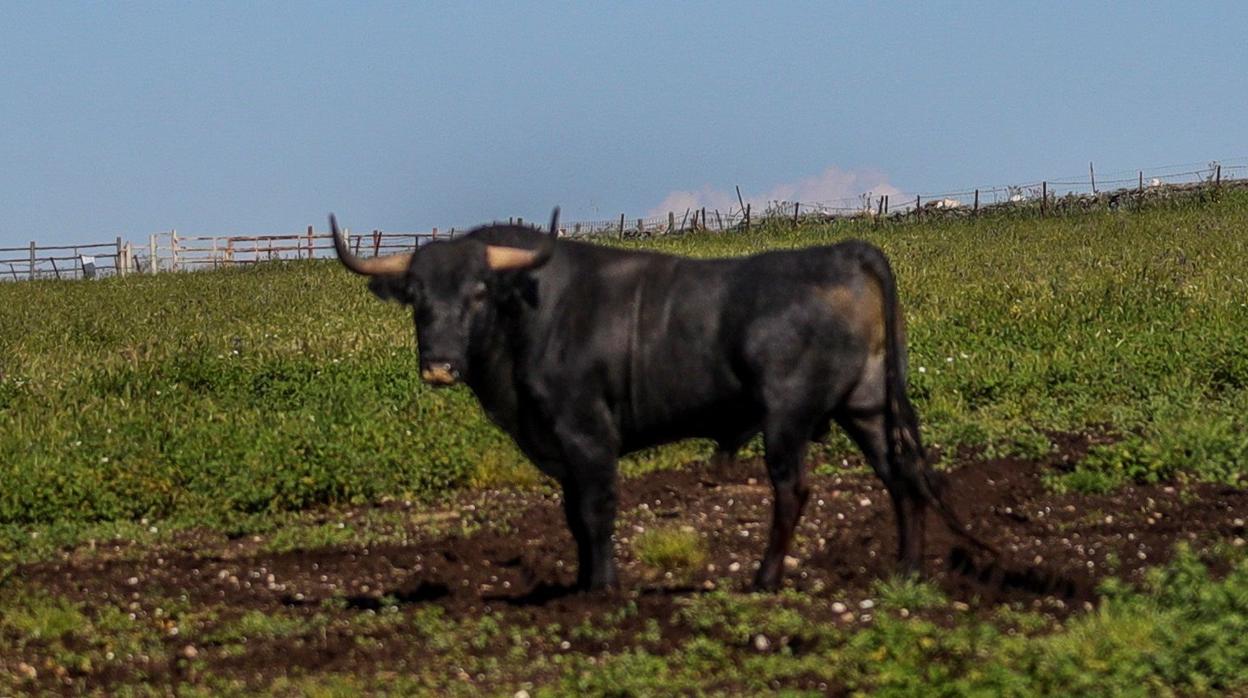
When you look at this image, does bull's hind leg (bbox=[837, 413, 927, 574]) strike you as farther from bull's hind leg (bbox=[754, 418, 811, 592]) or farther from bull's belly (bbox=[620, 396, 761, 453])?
bull's belly (bbox=[620, 396, 761, 453])

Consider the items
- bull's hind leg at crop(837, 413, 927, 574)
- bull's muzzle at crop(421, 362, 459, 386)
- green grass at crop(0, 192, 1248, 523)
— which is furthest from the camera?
green grass at crop(0, 192, 1248, 523)

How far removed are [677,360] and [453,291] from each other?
1230mm

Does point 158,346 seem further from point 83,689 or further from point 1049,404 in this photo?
point 83,689

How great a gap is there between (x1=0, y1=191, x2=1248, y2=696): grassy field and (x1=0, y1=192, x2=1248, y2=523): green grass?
4 centimetres

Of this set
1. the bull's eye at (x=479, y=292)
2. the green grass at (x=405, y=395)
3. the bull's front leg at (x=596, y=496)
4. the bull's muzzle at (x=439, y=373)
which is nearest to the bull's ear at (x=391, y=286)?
the bull's eye at (x=479, y=292)

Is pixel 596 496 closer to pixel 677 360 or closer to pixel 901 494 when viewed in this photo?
pixel 677 360

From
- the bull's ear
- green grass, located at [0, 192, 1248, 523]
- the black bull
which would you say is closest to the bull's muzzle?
the black bull

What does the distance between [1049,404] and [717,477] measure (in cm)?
358

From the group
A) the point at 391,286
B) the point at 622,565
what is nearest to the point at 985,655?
the point at 622,565

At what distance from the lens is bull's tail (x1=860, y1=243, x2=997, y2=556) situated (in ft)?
29.0

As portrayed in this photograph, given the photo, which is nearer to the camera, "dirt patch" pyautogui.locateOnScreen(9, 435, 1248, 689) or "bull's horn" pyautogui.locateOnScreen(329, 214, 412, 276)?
"dirt patch" pyautogui.locateOnScreen(9, 435, 1248, 689)

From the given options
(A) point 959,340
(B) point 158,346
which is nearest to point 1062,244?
(A) point 959,340

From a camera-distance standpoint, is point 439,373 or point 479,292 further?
point 479,292

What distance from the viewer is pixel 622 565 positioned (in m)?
9.97
